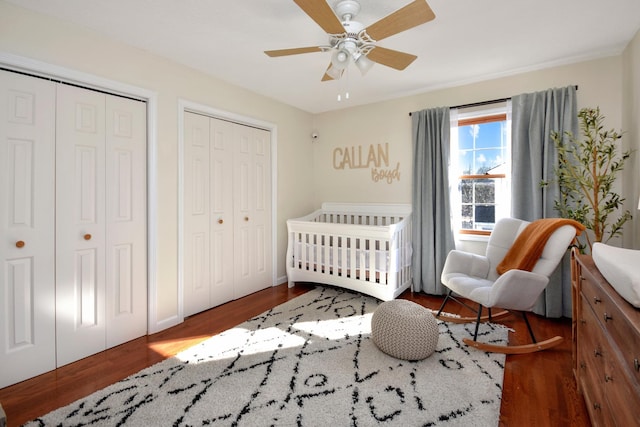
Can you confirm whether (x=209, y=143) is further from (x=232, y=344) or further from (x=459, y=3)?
(x=459, y=3)

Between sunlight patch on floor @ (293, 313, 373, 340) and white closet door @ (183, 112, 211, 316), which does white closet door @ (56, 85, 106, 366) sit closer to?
white closet door @ (183, 112, 211, 316)

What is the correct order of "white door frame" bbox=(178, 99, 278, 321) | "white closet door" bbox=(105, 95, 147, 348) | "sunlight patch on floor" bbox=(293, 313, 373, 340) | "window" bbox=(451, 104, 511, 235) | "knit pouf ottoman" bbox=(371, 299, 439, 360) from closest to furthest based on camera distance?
"knit pouf ottoman" bbox=(371, 299, 439, 360), "white closet door" bbox=(105, 95, 147, 348), "sunlight patch on floor" bbox=(293, 313, 373, 340), "white door frame" bbox=(178, 99, 278, 321), "window" bbox=(451, 104, 511, 235)

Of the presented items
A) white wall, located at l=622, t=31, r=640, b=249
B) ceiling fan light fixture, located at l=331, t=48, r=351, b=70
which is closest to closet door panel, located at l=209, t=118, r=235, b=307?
ceiling fan light fixture, located at l=331, t=48, r=351, b=70

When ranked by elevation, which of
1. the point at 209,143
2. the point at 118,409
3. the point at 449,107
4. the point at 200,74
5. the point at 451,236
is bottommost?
the point at 118,409

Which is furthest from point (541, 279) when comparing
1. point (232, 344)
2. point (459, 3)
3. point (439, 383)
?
point (232, 344)

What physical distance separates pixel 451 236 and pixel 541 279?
3.96 feet

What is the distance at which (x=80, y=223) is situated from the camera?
7.03 feet

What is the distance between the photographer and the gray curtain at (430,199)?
3.26 metres

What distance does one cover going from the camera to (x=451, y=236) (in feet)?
10.6

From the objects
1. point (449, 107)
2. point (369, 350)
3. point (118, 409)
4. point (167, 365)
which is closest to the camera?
point (118, 409)

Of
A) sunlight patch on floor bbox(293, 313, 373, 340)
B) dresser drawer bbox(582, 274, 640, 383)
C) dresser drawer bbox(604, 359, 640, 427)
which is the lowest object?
sunlight patch on floor bbox(293, 313, 373, 340)

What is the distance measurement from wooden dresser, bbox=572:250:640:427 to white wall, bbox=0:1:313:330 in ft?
9.20

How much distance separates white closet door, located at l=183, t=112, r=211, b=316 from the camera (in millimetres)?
2835

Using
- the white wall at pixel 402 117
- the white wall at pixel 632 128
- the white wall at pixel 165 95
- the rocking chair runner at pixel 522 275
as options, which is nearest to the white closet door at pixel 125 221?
the white wall at pixel 165 95
